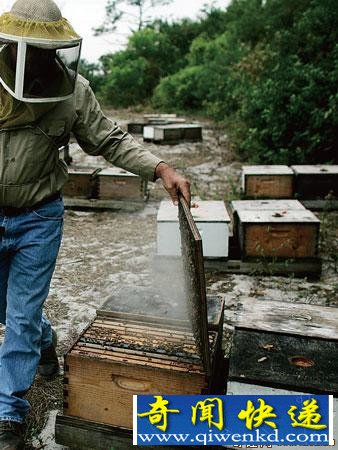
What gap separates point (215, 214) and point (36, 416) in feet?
7.48

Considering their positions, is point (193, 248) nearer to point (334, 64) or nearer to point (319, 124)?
point (319, 124)

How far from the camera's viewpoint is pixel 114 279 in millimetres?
4305

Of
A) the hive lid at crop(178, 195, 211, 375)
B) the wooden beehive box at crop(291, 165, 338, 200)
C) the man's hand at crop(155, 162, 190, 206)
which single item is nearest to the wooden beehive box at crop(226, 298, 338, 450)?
the hive lid at crop(178, 195, 211, 375)

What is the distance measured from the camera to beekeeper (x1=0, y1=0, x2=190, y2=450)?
196 centimetres

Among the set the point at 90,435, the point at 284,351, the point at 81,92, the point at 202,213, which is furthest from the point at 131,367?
the point at 202,213

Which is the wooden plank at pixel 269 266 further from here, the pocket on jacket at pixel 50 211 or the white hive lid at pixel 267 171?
the pocket on jacket at pixel 50 211

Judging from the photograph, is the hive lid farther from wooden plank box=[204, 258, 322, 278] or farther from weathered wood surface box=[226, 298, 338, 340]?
wooden plank box=[204, 258, 322, 278]

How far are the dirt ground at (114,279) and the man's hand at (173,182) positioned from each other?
0.60 metres

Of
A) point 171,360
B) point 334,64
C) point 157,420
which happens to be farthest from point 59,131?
point 334,64

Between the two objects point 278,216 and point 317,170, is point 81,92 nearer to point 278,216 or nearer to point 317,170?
point 278,216

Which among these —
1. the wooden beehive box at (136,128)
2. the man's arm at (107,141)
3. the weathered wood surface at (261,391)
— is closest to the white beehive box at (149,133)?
the wooden beehive box at (136,128)

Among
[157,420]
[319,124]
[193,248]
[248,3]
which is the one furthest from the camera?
[248,3]

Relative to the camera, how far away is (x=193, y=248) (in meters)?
1.71

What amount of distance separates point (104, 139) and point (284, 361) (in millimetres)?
1195
